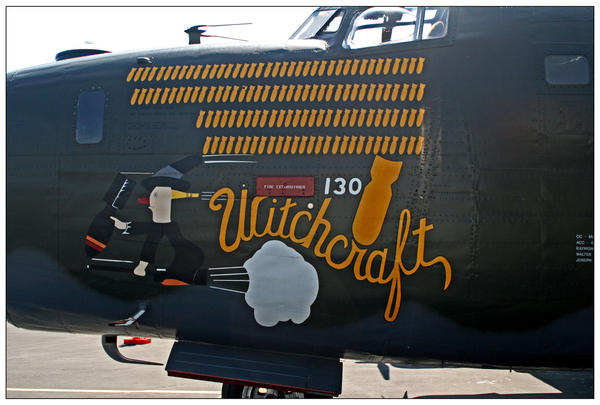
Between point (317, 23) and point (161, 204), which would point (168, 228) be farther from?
point (317, 23)

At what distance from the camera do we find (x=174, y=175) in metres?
5.59

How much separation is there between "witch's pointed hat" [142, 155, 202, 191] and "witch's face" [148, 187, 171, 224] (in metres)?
0.05

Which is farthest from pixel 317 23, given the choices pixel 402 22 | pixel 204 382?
pixel 204 382

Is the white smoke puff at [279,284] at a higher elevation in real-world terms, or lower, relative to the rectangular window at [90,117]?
lower

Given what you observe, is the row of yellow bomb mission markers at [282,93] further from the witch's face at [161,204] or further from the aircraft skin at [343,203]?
the witch's face at [161,204]

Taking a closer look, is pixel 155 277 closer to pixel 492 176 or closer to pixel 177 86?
pixel 177 86

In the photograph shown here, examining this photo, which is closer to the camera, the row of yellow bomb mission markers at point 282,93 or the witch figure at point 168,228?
the row of yellow bomb mission markers at point 282,93

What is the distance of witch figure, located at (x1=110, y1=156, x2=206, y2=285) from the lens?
555 centimetres

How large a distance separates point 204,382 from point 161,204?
6.04m

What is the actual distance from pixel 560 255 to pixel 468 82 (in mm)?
1719

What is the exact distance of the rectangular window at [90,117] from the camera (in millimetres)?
5789

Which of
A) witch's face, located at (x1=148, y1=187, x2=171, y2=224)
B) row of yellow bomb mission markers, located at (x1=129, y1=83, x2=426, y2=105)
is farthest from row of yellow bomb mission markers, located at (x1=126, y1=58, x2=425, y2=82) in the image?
witch's face, located at (x1=148, y1=187, x2=171, y2=224)

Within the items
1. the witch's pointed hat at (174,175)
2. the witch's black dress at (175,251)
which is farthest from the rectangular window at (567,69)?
the witch's black dress at (175,251)

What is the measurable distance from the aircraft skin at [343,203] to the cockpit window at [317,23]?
466 mm
